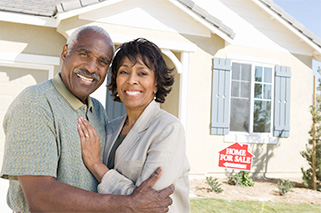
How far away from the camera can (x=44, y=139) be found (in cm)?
154

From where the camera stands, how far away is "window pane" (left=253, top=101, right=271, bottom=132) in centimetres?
838

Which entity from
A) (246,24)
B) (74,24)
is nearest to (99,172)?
(74,24)

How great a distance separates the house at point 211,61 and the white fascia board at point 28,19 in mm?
17

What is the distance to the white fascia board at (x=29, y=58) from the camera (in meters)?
6.47

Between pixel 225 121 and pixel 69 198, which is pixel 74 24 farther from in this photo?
pixel 69 198

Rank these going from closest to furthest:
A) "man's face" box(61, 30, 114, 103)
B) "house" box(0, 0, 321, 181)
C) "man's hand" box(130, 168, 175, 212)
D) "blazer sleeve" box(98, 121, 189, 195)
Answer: "man's hand" box(130, 168, 175, 212) < "blazer sleeve" box(98, 121, 189, 195) < "man's face" box(61, 30, 114, 103) < "house" box(0, 0, 321, 181)

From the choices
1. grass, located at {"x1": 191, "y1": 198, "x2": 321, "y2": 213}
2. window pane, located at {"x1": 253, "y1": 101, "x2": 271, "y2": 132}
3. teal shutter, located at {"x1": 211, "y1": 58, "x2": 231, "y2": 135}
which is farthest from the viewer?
window pane, located at {"x1": 253, "y1": 101, "x2": 271, "y2": 132}

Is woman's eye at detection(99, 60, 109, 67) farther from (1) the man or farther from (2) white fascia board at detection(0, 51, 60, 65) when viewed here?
(2) white fascia board at detection(0, 51, 60, 65)

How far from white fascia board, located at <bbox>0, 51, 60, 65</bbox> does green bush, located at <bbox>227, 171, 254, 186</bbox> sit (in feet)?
14.3

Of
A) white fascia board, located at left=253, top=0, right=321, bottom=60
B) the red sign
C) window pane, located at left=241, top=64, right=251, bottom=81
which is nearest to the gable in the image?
window pane, located at left=241, top=64, right=251, bottom=81

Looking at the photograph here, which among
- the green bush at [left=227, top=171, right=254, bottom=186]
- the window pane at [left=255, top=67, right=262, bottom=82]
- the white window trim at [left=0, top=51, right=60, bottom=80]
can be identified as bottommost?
the green bush at [left=227, top=171, right=254, bottom=186]

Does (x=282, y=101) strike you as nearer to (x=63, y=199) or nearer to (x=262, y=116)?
(x=262, y=116)

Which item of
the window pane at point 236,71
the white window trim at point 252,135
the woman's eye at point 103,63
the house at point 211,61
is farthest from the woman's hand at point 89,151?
the window pane at point 236,71

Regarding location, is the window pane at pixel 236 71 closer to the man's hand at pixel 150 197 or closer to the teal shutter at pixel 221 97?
the teal shutter at pixel 221 97
